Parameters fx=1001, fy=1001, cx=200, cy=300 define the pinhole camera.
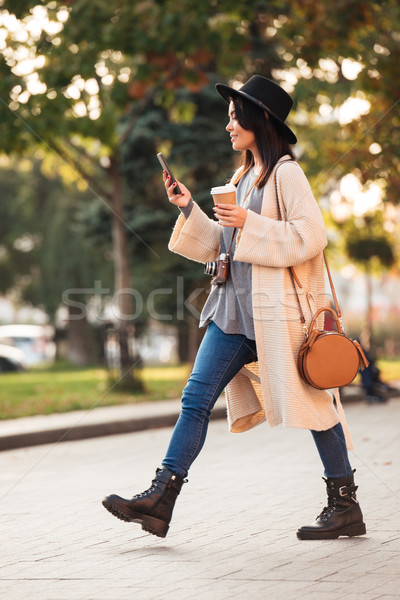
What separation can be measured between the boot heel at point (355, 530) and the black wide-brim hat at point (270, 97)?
1775 millimetres

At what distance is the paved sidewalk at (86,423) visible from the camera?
9516mm

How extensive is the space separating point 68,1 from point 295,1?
127 inches

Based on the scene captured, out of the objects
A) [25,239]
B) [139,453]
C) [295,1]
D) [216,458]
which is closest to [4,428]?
[139,453]

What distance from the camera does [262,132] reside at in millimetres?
4582

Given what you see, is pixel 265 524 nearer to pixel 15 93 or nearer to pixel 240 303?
pixel 240 303

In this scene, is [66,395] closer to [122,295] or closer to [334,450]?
[122,295]

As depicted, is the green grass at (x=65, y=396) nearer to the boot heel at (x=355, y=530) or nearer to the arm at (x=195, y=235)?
the arm at (x=195, y=235)

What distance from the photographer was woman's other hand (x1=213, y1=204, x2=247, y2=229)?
14.1ft

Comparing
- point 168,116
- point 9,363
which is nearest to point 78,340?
point 9,363

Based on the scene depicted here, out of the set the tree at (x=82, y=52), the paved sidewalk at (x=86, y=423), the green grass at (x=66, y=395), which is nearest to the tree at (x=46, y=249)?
the green grass at (x=66, y=395)

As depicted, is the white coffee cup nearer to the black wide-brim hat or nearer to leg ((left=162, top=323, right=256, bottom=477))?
the black wide-brim hat

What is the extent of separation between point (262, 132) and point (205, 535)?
1.87 metres

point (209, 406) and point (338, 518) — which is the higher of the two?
point (209, 406)

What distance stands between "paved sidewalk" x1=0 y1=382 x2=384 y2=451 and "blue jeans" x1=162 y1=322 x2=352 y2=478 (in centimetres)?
504
